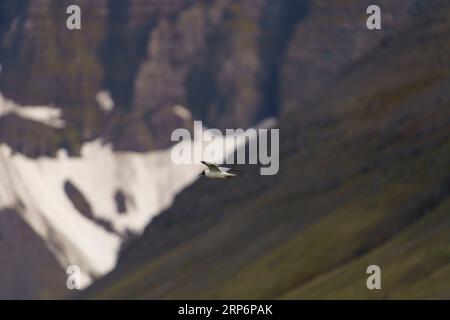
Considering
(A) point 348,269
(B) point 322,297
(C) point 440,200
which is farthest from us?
(C) point 440,200

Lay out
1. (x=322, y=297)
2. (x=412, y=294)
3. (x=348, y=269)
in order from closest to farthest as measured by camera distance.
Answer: (x=412, y=294) → (x=322, y=297) → (x=348, y=269)

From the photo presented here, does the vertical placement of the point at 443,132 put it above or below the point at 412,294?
above

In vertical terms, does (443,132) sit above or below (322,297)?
above

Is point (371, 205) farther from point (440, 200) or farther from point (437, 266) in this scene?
point (437, 266)

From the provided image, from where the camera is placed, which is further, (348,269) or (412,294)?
(348,269)

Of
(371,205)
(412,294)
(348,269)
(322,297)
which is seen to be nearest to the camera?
(412,294)

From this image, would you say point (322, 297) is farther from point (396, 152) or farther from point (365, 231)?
point (396, 152)
